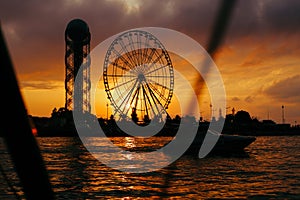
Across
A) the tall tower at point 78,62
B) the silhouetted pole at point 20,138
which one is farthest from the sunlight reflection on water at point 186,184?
the tall tower at point 78,62

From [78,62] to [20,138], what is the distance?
→ 388 feet

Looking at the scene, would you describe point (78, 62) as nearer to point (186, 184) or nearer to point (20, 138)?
point (186, 184)

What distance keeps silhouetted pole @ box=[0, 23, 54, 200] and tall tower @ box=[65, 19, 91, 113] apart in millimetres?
107981

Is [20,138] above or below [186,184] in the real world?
above

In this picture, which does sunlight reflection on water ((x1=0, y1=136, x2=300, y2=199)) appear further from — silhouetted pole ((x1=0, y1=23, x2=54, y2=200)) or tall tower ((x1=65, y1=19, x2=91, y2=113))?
tall tower ((x1=65, y1=19, x2=91, y2=113))

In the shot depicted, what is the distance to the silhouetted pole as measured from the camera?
1.23m

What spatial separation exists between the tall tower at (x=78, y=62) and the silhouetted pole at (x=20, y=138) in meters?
108

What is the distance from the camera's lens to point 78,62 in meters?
118

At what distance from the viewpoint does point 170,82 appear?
70062 millimetres

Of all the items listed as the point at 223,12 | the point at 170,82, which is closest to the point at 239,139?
the point at 170,82

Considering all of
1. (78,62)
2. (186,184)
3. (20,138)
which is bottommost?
(186,184)

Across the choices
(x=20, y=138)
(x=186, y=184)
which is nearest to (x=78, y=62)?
(x=186, y=184)

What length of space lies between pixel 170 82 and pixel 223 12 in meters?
68.8

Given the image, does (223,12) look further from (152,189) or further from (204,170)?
(204,170)
